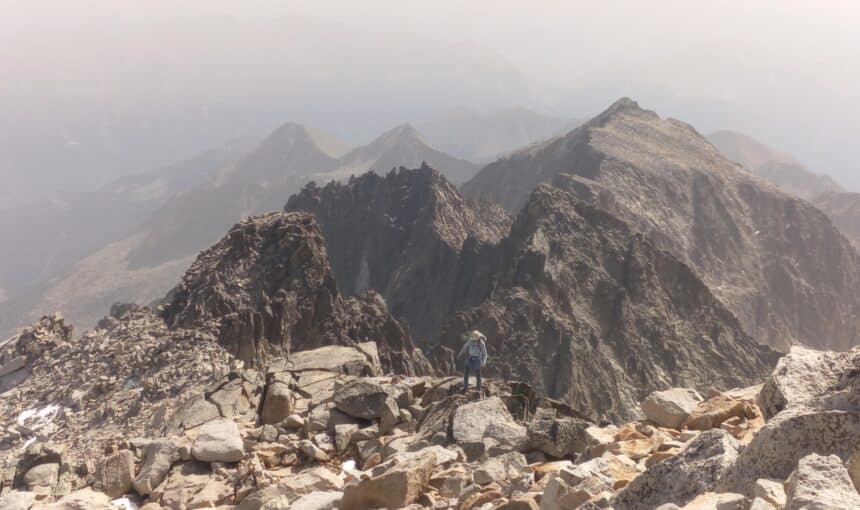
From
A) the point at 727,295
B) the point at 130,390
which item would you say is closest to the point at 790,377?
the point at 130,390

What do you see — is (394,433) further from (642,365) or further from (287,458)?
(642,365)

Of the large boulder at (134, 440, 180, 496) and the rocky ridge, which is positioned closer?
the rocky ridge

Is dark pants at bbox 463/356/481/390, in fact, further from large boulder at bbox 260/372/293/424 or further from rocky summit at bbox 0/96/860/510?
large boulder at bbox 260/372/293/424

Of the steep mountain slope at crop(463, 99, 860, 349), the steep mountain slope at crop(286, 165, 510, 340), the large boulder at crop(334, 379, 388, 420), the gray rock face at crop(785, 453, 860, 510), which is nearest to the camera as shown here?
the gray rock face at crop(785, 453, 860, 510)

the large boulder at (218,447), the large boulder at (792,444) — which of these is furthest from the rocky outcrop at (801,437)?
the large boulder at (218,447)

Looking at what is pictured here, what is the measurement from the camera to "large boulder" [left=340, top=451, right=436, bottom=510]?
492 inches

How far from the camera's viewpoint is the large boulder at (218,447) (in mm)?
17250

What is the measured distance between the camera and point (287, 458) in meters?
17.3

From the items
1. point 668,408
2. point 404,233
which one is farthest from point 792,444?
point 404,233

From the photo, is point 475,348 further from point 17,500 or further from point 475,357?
point 17,500

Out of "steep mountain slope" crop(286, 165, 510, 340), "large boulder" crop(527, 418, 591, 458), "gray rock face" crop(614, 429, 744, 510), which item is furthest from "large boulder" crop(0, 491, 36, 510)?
"steep mountain slope" crop(286, 165, 510, 340)

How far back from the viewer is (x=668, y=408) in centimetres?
1661

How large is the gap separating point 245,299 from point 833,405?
3956cm

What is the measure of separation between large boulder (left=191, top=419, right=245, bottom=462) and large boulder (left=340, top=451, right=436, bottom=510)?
583 centimetres
